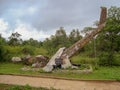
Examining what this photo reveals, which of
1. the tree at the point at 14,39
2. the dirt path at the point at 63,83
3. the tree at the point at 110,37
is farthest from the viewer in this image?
the tree at the point at 14,39

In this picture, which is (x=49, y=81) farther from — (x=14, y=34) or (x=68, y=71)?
(x=14, y=34)

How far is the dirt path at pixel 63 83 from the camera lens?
38.9 feet

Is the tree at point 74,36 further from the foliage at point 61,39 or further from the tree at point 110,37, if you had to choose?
the tree at point 110,37

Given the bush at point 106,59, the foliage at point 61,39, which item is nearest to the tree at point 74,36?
the foliage at point 61,39

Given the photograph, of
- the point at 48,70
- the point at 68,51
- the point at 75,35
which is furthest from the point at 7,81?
the point at 75,35

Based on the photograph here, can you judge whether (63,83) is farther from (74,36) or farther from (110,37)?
(74,36)

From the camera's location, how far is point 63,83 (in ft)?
40.7

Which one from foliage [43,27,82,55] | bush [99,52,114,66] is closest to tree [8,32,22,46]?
foliage [43,27,82,55]

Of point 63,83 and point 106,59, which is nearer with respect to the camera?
point 63,83

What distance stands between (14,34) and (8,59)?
37.0 ft

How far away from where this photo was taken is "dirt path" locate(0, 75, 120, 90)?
11844 mm

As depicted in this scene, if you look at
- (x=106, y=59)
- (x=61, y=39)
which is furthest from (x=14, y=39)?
(x=106, y=59)

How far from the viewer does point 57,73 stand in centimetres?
1619

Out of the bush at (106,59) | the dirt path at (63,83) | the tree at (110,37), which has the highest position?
the tree at (110,37)
